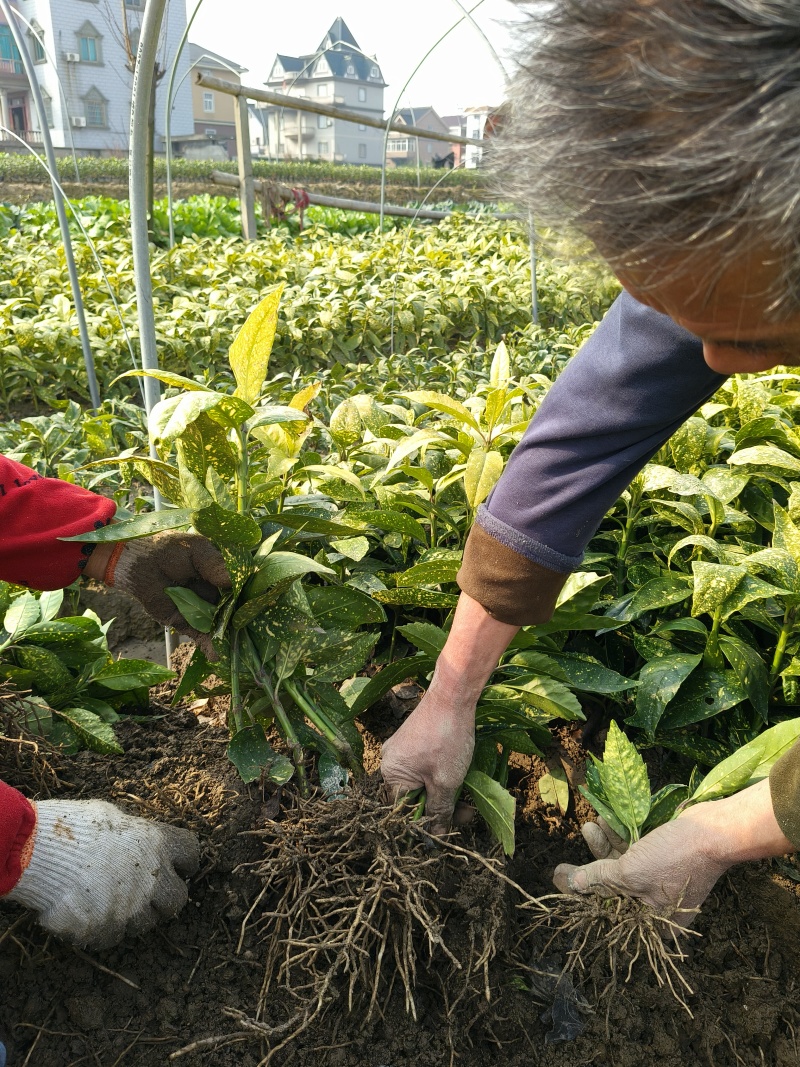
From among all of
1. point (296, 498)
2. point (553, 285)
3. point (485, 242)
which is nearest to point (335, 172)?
point (485, 242)

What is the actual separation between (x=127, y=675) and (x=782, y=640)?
1.30 metres

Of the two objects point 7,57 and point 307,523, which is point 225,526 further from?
point 7,57

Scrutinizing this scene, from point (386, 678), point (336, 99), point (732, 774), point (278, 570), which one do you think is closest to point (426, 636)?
point (386, 678)

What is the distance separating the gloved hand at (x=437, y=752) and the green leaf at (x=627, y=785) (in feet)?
0.80

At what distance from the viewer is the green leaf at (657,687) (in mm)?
1642

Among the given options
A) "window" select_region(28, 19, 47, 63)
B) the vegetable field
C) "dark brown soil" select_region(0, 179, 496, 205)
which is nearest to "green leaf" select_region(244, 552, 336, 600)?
the vegetable field

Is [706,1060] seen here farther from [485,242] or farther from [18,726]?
[485,242]

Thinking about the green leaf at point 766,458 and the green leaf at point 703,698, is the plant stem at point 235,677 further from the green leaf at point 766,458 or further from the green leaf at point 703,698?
the green leaf at point 766,458

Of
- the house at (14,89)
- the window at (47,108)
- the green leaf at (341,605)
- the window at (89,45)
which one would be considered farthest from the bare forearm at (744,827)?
the window at (89,45)

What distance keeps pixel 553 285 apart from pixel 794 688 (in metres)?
4.94

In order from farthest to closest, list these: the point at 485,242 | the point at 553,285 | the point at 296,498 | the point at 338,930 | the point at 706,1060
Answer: the point at 485,242, the point at 553,285, the point at 296,498, the point at 706,1060, the point at 338,930

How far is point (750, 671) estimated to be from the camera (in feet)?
5.40

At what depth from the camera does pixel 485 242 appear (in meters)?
8.43

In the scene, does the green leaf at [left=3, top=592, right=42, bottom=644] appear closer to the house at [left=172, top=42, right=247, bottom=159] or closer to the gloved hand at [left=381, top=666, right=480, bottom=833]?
the gloved hand at [left=381, top=666, right=480, bottom=833]
